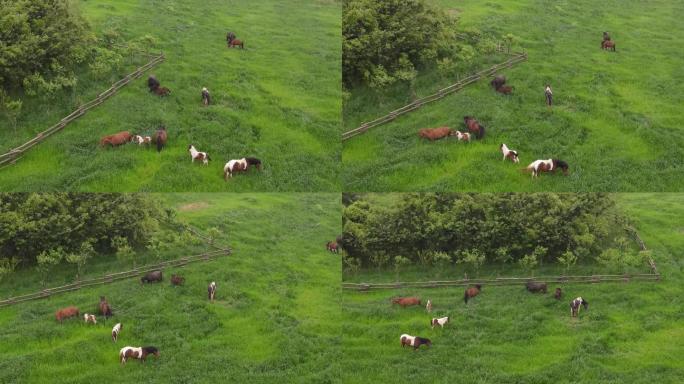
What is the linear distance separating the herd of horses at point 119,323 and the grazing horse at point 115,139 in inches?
242

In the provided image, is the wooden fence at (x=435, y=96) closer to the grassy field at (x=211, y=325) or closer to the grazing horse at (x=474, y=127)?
the grazing horse at (x=474, y=127)

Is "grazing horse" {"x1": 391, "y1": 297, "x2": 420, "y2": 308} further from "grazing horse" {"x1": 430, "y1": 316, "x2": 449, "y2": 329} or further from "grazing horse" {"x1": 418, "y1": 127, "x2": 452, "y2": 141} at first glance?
"grazing horse" {"x1": 418, "y1": 127, "x2": 452, "y2": 141}

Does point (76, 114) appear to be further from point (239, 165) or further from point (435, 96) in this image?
point (435, 96)

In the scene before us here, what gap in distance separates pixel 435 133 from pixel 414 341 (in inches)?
384

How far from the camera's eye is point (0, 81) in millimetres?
30766

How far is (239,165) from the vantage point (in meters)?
29.6

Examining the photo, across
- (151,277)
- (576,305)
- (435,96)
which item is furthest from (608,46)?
(151,277)

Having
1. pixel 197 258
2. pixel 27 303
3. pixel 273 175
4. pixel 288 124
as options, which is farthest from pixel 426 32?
pixel 27 303

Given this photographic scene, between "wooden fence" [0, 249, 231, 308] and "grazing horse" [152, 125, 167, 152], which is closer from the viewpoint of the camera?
"wooden fence" [0, 249, 231, 308]

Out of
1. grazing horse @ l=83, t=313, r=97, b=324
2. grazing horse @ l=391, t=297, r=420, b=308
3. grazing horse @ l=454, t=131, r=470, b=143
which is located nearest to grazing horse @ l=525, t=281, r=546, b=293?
grazing horse @ l=391, t=297, r=420, b=308

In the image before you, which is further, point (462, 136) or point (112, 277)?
point (462, 136)

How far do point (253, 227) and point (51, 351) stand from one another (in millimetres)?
12594

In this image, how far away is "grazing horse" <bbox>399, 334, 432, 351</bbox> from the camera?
85.9 ft

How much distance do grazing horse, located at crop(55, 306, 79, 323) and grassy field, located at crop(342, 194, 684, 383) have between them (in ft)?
36.8
